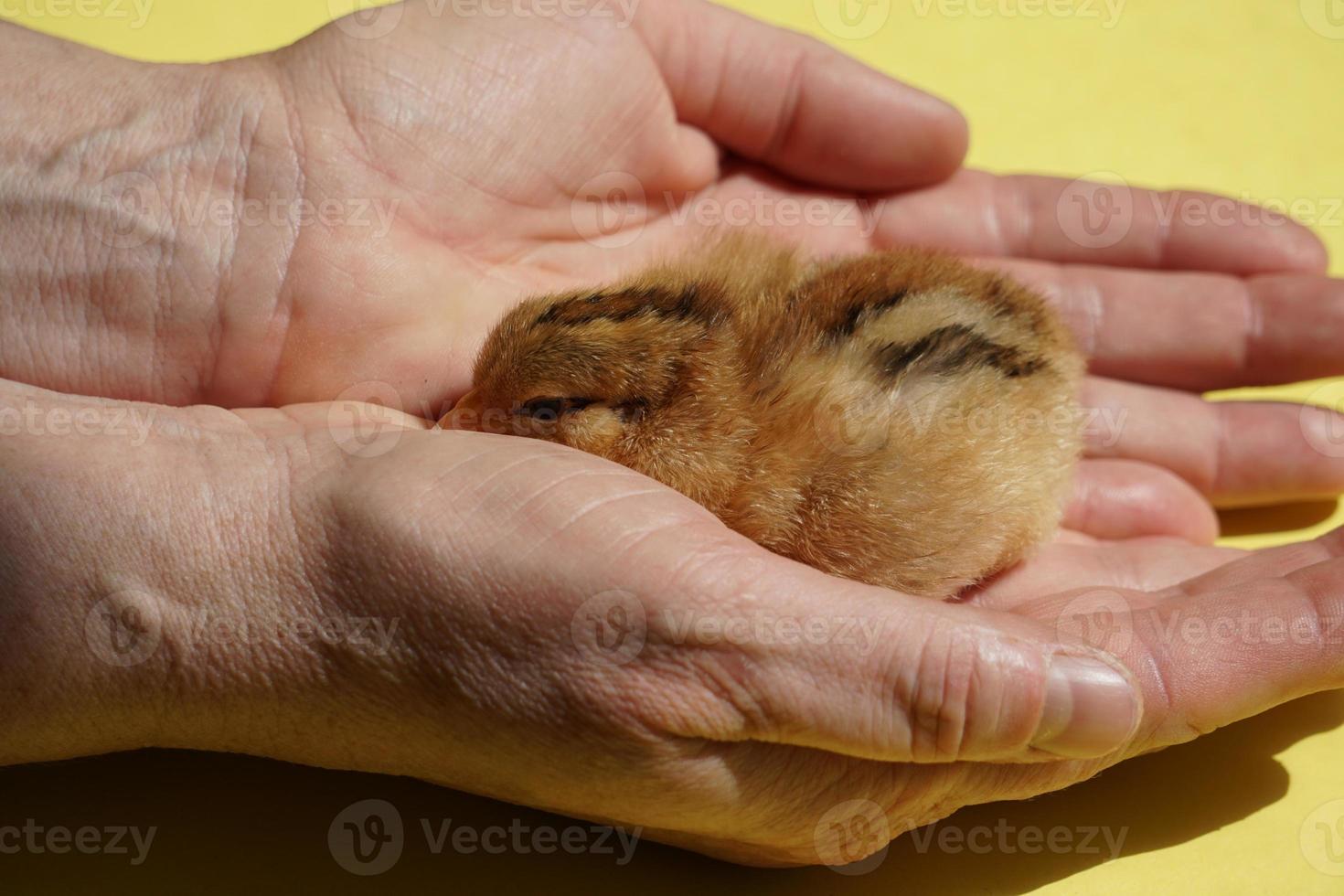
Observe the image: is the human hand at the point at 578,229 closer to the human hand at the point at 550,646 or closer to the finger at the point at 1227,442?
the finger at the point at 1227,442

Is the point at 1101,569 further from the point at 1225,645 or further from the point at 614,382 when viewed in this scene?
the point at 614,382

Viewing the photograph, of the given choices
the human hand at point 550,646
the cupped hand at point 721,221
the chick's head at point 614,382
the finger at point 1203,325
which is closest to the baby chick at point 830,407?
the chick's head at point 614,382

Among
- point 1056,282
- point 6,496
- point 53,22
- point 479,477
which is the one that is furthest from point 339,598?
point 53,22

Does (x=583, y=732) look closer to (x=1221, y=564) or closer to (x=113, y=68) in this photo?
(x=1221, y=564)

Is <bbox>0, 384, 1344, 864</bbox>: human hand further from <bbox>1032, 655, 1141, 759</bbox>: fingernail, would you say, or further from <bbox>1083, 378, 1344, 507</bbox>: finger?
<bbox>1083, 378, 1344, 507</bbox>: finger

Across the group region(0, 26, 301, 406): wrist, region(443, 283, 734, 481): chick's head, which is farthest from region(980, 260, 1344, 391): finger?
region(0, 26, 301, 406): wrist

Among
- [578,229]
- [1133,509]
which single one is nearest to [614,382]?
[578,229]
